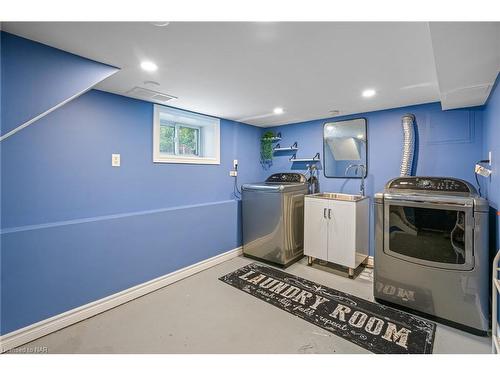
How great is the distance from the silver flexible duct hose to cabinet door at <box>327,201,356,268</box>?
731 millimetres

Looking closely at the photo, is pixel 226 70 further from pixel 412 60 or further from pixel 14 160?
pixel 14 160

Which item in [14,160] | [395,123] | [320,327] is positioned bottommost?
[320,327]

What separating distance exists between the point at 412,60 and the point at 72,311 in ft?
10.5

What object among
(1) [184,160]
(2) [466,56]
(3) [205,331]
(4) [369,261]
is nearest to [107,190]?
(1) [184,160]

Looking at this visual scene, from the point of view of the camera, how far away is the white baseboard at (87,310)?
161 centimetres

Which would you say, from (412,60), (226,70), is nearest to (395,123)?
(412,60)

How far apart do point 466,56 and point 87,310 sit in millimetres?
3240

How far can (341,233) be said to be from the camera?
268 centimetres

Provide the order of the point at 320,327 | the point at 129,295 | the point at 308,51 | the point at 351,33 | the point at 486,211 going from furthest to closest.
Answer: the point at 129,295, the point at 320,327, the point at 486,211, the point at 308,51, the point at 351,33

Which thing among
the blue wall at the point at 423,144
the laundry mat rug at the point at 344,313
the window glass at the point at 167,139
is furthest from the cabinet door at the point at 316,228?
the window glass at the point at 167,139

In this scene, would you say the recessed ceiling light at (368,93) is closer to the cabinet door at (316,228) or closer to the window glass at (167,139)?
the cabinet door at (316,228)

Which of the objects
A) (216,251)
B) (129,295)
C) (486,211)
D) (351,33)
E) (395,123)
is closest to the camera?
(351,33)

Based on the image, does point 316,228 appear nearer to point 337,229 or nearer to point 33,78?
point 337,229

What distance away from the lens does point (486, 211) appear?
1.65 meters
